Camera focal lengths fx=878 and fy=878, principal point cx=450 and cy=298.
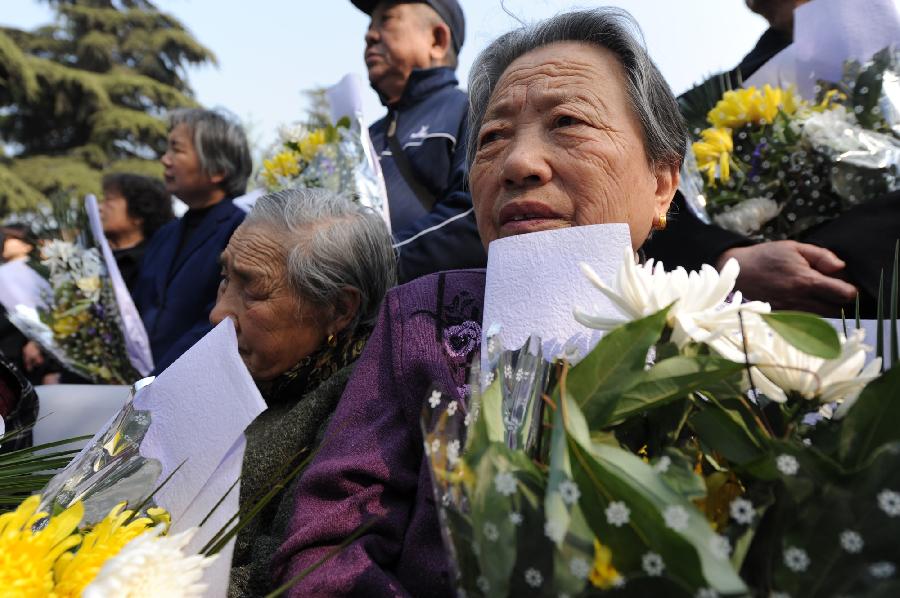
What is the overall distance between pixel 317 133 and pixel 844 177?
2.06 meters

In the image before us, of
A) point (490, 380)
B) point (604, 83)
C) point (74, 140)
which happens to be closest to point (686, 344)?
point (490, 380)

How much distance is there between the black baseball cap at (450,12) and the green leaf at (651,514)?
139 inches

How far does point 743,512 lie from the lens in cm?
87

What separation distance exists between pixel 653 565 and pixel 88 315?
3.82 m

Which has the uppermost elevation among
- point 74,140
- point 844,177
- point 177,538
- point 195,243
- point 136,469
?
point 177,538

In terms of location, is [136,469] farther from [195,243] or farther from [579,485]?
[195,243]

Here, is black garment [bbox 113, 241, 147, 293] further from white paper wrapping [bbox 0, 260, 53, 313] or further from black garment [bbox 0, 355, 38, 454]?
black garment [bbox 0, 355, 38, 454]

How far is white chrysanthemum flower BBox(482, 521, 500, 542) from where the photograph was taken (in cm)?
88

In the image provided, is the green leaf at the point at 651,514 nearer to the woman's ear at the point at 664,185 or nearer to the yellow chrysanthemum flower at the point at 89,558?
the yellow chrysanthemum flower at the point at 89,558

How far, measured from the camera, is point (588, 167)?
196cm

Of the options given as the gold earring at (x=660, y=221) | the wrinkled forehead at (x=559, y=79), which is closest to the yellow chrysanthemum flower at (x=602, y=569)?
the wrinkled forehead at (x=559, y=79)

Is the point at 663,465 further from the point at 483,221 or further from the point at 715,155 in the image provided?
the point at 715,155

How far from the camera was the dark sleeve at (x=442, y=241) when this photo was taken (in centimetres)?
322

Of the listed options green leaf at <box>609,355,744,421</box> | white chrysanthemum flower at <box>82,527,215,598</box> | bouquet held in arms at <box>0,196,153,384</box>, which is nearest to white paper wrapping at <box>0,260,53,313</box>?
bouquet held in arms at <box>0,196,153,384</box>
